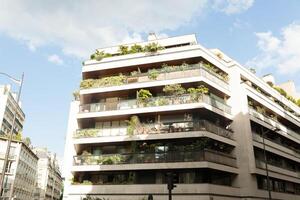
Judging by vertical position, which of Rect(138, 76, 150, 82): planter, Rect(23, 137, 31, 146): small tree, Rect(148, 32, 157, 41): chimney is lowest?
Rect(138, 76, 150, 82): planter

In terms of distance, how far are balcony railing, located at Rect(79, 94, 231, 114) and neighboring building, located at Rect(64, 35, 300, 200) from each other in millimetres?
93

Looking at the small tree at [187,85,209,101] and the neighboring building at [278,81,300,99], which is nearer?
the small tree at [187,85,209,101]

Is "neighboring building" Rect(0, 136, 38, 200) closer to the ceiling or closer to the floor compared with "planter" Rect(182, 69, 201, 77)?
closer to the floor

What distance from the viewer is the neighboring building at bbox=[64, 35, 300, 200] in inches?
1032

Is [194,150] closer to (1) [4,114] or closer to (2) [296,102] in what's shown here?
(2) [296,102]

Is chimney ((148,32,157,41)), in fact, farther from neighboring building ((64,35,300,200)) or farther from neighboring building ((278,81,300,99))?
neighboring building ((278,81,300,99))

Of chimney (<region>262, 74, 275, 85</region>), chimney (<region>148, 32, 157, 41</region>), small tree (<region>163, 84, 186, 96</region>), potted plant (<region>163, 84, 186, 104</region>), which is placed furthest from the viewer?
chimney (<region>262, 74, 275, 85</region>)

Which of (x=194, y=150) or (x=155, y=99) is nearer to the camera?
(x=194, y=150)

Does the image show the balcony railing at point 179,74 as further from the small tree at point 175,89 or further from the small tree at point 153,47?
the small tree at point 153,47

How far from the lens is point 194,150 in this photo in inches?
1014

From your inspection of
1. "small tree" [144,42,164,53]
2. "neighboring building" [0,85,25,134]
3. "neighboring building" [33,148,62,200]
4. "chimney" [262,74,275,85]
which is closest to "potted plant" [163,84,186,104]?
"small tree" [144,42,164,53]

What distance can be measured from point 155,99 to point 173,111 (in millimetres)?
1939

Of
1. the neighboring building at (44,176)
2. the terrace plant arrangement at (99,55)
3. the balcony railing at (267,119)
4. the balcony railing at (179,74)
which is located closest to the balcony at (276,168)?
the balcony railing at (267,119)

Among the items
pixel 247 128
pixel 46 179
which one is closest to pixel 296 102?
pixel 247 128
